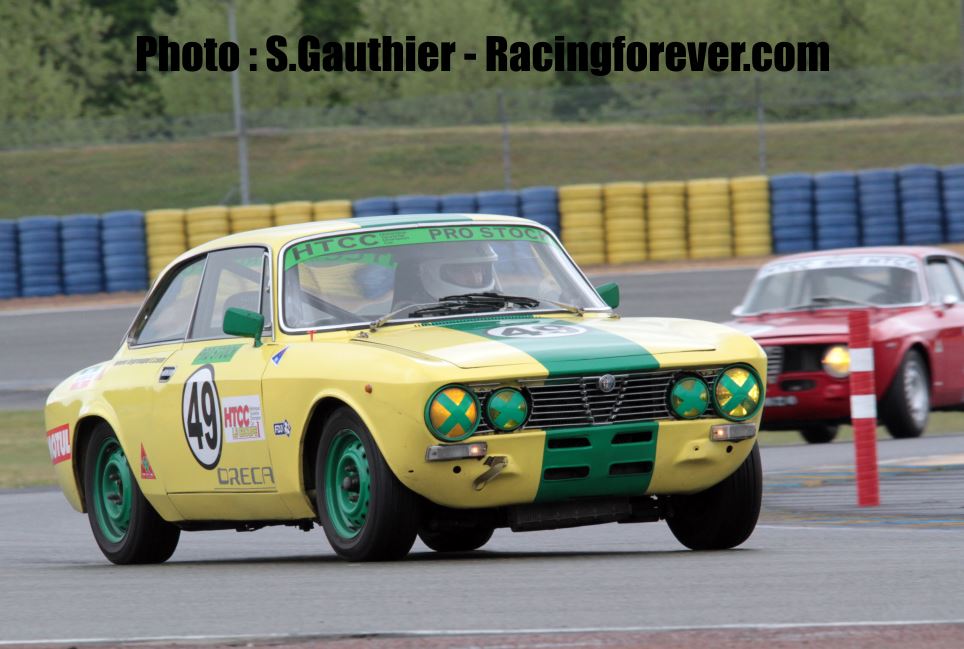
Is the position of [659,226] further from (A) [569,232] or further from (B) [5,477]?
(B) [5,477]

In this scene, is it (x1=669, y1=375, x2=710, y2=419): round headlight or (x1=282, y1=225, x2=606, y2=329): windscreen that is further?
(x1=282, y1=225, x2=606, y2=329): windscreen

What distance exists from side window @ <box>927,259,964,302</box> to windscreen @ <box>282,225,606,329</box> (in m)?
8.31

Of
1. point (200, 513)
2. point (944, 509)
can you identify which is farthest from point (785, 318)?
point (200, 513)

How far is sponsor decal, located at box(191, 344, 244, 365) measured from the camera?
845 cm

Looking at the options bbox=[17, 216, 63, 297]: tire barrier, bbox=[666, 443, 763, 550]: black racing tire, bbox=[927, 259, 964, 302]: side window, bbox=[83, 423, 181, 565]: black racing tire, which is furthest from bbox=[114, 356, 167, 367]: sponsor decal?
bbox=[17, 216, 63, 297]: tire barrier

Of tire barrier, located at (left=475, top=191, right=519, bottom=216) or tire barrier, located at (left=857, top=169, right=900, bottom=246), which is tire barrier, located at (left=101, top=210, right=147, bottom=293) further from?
tire barrier, located at (left=857, top=169, right=900, bottom=246)

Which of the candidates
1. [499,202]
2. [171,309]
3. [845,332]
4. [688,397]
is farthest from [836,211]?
[688,397]

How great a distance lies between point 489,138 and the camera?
47.0 m

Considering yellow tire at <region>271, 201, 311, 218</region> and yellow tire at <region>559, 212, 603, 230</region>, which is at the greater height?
yellow tire at <region>271, 201, 311, 218</region>

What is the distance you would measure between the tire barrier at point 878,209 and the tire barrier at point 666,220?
9.56ft

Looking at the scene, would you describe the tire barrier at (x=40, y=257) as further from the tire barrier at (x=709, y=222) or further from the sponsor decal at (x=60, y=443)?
the sponsor decal at (x=60, y=443)

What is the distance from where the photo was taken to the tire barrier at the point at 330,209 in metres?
30.7

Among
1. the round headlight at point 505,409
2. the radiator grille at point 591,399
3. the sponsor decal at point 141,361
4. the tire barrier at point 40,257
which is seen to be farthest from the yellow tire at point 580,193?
the round headlight at point 505,409

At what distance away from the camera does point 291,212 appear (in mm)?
31172
